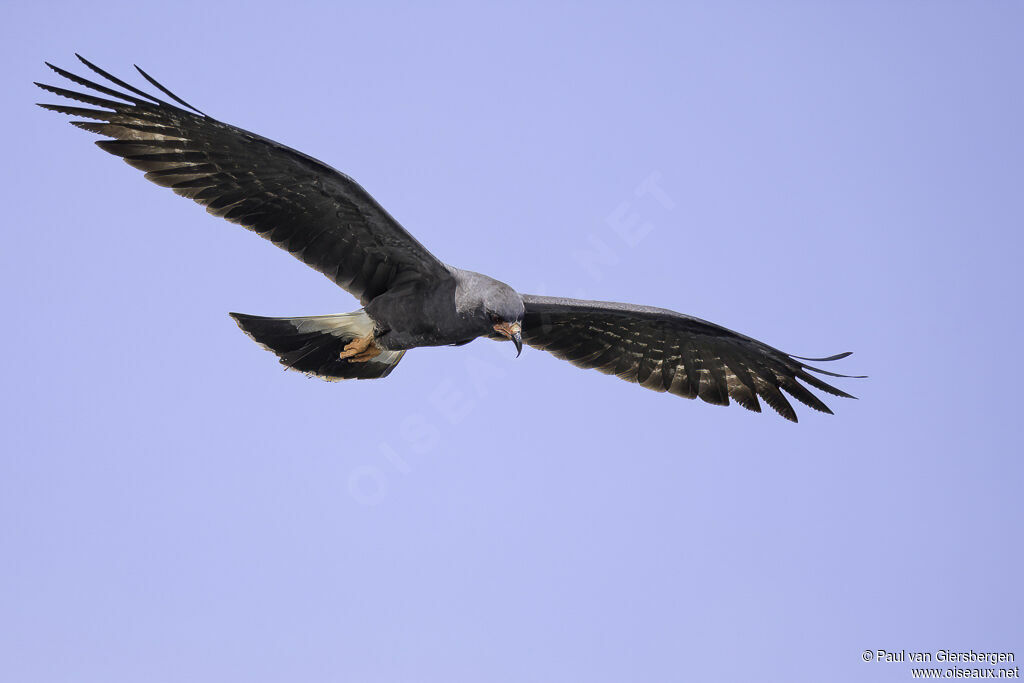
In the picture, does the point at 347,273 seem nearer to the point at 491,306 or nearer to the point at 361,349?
the point at 361,349

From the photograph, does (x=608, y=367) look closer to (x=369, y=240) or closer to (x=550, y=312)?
(x=550, y=312)

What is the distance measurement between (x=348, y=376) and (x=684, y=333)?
9.56ft

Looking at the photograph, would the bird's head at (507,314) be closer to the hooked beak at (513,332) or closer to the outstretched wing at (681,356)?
the hooked beak at (513,332)

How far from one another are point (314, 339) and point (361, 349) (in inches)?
16.8

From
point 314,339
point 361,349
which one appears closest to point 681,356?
point 361,349

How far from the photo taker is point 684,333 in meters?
8.92

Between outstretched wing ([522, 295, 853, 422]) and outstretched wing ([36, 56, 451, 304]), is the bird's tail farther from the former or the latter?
outstretched wing ([522, 295, 853, 422])

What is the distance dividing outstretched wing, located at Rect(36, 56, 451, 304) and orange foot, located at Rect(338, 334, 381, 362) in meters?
0.53

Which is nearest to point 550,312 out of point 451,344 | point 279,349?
point 451,344

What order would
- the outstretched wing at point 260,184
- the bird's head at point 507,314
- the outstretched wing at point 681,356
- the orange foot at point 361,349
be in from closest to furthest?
the outstretched wing at point 260,184
the bird's head at point 507,314
the orange foot at point 361,349
the outstretched wing at point 681,356

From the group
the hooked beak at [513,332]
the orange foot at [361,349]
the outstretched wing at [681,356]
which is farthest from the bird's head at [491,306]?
the outstretched wing at [681,356]

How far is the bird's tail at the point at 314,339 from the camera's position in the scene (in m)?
8.04

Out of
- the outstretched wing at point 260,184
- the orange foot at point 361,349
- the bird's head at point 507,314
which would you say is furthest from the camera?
the orange foot at point 361,349

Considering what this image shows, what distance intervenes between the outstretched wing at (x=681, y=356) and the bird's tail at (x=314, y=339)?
1517 mm
